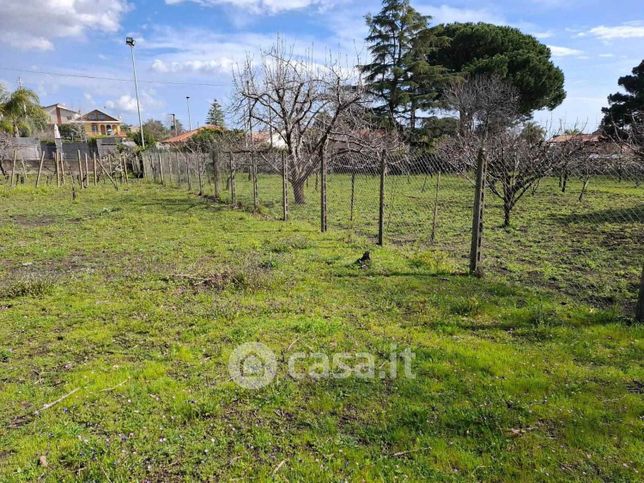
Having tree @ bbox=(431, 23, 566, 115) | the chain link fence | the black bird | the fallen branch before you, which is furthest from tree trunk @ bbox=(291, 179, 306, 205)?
→ tree @ bbox=(431, 23, 566, 115)

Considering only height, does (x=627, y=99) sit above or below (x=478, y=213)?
above

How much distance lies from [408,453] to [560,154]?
11.0 m

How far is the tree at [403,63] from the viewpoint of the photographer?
27.7 meters

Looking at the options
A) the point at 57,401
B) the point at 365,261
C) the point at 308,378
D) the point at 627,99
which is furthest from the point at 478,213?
the point at 627,99

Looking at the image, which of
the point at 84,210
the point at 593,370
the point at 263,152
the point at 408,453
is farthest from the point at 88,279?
the point at 263,152

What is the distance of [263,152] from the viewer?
14523 millimetres

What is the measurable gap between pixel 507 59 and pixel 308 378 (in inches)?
1167

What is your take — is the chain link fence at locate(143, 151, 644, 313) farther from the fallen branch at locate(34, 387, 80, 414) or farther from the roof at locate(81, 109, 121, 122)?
the roof at locate(81, 109, 121, 122)

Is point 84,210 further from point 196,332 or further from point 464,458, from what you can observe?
point 464,458

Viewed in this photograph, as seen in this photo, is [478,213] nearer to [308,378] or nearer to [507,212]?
[308,378]

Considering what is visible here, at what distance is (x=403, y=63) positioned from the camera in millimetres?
28062

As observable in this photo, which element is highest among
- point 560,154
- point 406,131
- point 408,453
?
point 406,131

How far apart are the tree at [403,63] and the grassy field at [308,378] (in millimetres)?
24542

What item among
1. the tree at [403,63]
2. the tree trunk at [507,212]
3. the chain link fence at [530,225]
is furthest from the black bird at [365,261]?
the tree at [403,63]
